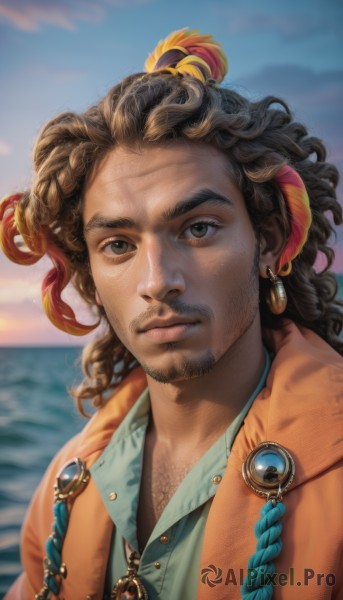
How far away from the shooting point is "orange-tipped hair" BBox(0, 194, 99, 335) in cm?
305

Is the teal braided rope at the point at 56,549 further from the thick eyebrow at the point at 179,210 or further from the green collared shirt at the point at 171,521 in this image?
the thick eyebrow at the point at 179,210

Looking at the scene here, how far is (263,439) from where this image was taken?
2441 mm

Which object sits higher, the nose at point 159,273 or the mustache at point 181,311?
the nose at point 159,273

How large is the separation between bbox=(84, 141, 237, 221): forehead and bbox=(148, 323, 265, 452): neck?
2.16 feet

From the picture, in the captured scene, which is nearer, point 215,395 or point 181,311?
point 181,311

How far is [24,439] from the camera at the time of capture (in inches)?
362

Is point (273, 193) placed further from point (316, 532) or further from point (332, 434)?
point (316, 532)

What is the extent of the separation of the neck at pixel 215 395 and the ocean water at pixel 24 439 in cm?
88

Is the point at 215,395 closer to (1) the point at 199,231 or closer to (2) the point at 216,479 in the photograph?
(2) the point at 216,479

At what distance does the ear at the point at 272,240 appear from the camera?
9.22ft

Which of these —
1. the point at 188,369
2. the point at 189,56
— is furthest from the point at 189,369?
the point at 189,56

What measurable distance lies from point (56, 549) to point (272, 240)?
1618 millimetres

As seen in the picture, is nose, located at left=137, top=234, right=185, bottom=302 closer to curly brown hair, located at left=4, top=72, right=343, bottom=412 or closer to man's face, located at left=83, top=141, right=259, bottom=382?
man's face, located at left=83, top=141, right=259, bottom=382

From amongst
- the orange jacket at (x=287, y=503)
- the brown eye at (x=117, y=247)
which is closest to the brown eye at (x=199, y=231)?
the brown eye at (x=117, y=247)
